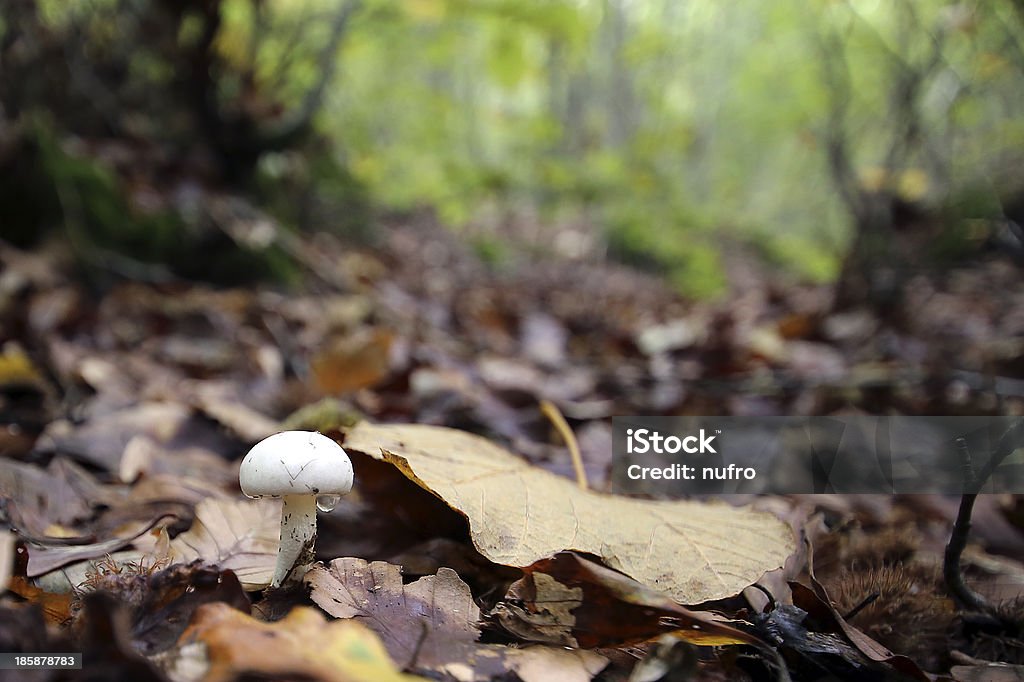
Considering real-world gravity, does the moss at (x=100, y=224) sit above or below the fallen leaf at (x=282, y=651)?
above

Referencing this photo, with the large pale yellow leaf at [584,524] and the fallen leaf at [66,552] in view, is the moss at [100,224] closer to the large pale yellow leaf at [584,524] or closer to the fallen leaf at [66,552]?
the fallen leaf at [66,552]

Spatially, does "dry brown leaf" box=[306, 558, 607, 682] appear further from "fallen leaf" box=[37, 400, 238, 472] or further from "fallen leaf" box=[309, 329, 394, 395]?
"fallen leaf" box=[309, 329, 394, 395]

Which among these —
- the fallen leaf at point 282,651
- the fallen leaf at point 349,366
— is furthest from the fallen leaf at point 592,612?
the fallen leaf at point 349,366

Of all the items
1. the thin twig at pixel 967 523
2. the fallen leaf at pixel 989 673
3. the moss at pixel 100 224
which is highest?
the moss at pixel 100 224

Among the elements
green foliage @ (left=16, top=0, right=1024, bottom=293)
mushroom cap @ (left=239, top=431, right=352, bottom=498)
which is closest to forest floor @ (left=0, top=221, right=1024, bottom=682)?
mushroom cap @ (left=239, top=431, right=352, bottom=498)

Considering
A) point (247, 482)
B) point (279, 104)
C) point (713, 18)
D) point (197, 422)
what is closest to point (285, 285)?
point (279, 104)

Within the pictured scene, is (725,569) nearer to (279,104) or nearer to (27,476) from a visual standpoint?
(27,476)

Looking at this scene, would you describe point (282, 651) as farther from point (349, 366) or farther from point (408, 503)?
point (349, 366)
